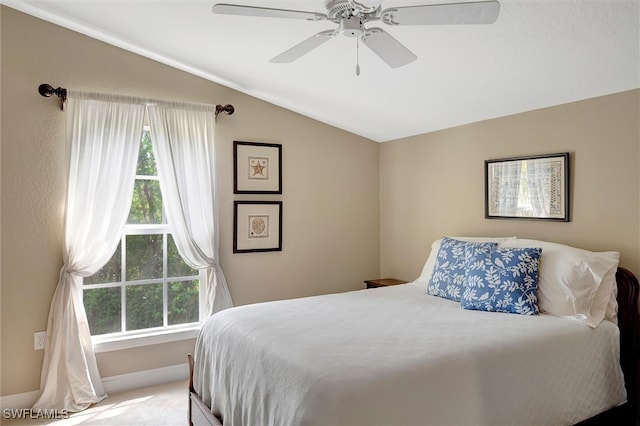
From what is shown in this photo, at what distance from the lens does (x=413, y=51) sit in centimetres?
265

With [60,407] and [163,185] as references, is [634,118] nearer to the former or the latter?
[163,185]

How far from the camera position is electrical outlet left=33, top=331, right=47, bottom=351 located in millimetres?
3055

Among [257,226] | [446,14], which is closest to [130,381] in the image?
[257,226]

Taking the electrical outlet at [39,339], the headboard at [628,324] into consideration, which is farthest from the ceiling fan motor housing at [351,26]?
the electrical outlet at [39,339]

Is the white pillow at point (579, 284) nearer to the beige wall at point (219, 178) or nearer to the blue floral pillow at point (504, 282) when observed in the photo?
the blue floral pillow at point (504, 282)

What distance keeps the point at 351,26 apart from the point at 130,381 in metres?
3.09

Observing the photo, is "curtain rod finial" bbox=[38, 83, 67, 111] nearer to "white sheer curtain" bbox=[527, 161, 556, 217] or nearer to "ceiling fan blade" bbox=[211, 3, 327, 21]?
"ceiling fan blade" bbox=[211, 3, 327, 21]

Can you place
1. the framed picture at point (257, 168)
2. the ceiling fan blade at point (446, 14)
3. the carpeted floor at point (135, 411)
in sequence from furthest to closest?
1. the framed picture at point (257, 168)
2. the carpeted floor at point (135, 411)
3. the ceiling fan blade at point (446, 14)

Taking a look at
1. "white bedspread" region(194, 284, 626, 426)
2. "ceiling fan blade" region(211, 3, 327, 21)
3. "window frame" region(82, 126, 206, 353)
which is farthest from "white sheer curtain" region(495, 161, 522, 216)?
"window frame" region(82, 126, 206, 353)

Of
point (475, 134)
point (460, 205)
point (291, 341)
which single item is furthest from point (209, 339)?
point (475, 134)

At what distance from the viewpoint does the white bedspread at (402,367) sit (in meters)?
1.66

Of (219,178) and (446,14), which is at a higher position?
(446,14)

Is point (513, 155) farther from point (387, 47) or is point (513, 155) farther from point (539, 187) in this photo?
point (387, 47)

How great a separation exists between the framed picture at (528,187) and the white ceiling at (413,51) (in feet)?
1.35
